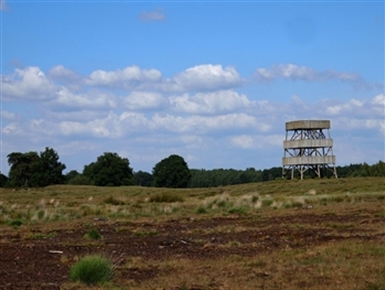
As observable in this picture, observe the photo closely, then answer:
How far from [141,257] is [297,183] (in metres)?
47.4

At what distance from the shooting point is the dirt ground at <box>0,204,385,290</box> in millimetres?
13156

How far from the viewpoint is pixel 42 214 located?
1162 inches

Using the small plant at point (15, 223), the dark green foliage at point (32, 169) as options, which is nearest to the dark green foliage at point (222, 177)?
the dark green foliage at point (32, 169)

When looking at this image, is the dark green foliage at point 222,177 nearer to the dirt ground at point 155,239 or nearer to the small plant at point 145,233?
the dirt ground at point 155,239

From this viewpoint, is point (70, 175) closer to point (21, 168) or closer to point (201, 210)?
point (21, 168)

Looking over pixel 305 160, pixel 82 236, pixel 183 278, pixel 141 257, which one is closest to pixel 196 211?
pixel 82 236

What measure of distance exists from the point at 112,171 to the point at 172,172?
8.77m

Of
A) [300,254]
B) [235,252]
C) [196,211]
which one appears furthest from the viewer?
[196,211]

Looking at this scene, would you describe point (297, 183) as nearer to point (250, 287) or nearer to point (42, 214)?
point (42, 214)

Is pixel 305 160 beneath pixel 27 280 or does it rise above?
above

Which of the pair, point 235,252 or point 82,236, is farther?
point 82,236

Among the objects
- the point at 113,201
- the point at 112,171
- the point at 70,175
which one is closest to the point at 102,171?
the point at 112,171

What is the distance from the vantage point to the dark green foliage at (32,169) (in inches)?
3812

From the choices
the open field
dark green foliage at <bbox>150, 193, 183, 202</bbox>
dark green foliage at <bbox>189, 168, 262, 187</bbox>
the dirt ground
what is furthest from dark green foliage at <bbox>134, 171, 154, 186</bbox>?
the dirt ground
